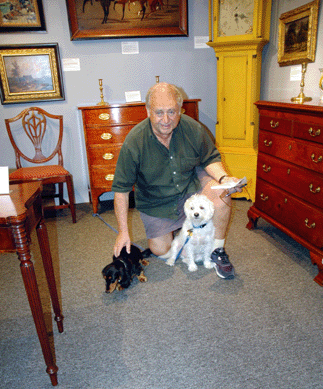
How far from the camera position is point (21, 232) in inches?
51.1

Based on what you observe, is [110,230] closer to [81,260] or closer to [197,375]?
[81,260]

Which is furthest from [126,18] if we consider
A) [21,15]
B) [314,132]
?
[314,132]

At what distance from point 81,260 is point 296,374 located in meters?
1.92

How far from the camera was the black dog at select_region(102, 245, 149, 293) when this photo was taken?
2.25m

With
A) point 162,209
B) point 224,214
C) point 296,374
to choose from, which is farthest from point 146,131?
point 296,374

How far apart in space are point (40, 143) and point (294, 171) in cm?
300

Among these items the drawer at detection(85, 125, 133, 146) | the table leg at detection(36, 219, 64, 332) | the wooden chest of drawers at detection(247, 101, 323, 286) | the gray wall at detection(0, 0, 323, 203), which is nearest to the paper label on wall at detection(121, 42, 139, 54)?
the gray wall at detection(0, 0, 323, 203)

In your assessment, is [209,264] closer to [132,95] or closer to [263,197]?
[263,197]

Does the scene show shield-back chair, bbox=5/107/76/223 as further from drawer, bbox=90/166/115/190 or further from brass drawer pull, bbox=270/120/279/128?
brass drawer pull, bbox=270/120/279/128

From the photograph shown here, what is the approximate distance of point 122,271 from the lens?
226 centimetres

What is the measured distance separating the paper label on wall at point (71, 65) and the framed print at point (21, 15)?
0.49m

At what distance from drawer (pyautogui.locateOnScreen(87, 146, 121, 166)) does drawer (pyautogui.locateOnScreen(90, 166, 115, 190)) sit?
0.06 meters

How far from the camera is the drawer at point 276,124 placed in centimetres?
253

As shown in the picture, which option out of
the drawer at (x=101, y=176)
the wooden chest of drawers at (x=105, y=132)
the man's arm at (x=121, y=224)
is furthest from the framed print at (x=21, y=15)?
the man's arm at (x=121, y=224)
